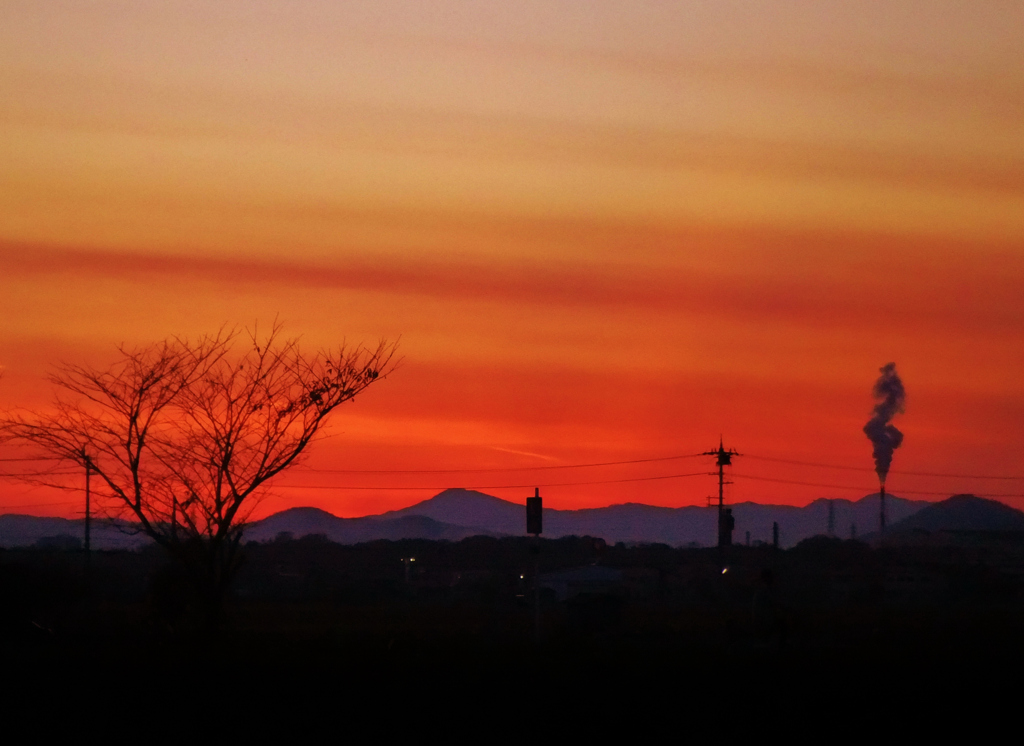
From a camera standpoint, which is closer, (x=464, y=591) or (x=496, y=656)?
(x=496, y=656)

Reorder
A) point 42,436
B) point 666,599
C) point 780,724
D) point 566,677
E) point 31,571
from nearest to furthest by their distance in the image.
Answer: point 780,724 < point 566,677 < point 42,436 < point 31,571 < point 666,599

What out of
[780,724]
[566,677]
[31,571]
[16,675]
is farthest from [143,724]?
[31,571]

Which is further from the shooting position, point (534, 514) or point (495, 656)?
point (534, 514)

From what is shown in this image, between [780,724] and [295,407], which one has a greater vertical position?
[295,407]

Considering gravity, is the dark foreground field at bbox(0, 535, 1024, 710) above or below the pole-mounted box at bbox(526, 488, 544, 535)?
below

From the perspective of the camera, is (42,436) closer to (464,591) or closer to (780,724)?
(780,724)

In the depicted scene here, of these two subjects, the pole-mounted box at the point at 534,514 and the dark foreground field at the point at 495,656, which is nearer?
the dark foreground field at the point at 495,656

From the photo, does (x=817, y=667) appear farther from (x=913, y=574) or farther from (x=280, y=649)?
(x=913, y=574)

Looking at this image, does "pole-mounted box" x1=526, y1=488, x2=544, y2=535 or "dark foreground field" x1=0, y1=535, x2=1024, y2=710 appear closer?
"dark foreground field" x1=0, y1=535, x2=1024, y2=710

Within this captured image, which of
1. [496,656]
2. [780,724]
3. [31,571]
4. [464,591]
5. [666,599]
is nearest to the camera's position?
[780,724]

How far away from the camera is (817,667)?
1964cm

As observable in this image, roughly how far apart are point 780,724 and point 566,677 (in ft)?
13.3

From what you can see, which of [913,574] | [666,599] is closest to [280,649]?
[666,599]

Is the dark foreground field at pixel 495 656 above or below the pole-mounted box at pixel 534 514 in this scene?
below
